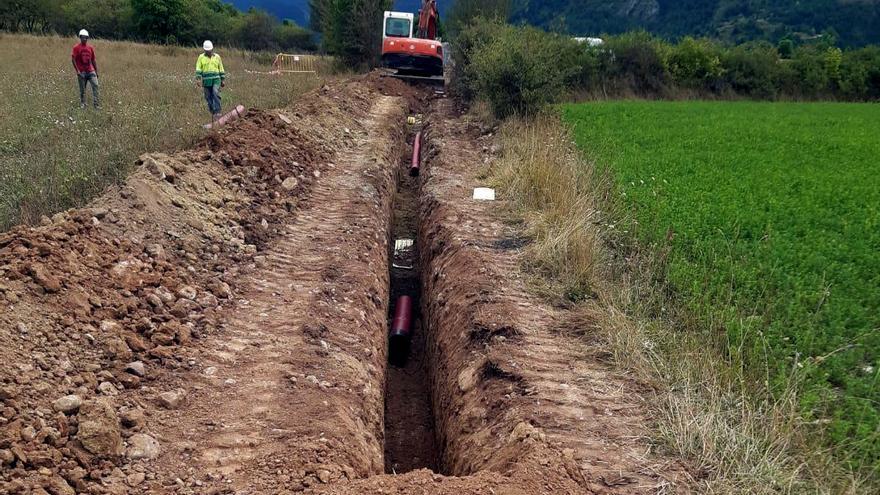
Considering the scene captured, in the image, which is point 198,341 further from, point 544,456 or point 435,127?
point 435,127

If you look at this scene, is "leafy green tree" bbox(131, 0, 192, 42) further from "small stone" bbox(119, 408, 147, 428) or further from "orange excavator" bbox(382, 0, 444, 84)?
"small stone" bbox(119, 408, 147, 428)

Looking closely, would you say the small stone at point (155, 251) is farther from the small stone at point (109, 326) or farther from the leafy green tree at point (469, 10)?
the leafy green tree at point (469, 10)

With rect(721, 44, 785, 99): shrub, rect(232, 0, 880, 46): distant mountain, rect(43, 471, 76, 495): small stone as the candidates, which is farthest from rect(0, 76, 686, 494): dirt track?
rect(232, 0, 880, 46): distant mountain

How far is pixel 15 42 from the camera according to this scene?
28.4 m

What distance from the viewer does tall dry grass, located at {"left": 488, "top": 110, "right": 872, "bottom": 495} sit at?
3631 millimetres

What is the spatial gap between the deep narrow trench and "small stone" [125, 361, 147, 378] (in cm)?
176

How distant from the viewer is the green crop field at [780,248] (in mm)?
4355

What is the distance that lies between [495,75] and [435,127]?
5.71ft

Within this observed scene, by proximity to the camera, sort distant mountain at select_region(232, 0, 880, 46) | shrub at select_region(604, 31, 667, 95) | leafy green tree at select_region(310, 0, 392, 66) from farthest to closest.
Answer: distant mountain at select_region(232, 0, 880, 46), leafy green tree at select_region(310, 0, 392, 66), shrub at select_region(604, 31, 667, 95)

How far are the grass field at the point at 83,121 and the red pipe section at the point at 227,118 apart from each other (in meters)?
0.24

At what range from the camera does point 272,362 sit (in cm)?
494

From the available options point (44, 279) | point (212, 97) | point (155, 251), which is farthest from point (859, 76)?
point (44, 279)

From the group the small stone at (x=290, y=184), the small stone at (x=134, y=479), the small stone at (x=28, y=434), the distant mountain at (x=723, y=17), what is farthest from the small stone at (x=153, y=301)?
the distant mountain at (x=723, y=17)

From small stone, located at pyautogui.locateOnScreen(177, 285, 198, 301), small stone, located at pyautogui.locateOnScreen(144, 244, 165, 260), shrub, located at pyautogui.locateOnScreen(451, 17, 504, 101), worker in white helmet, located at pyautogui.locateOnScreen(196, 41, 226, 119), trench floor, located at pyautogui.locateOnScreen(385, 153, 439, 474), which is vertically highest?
shrub, located at pyautogui.locateOnScreen(451, 17, 504, 101)
